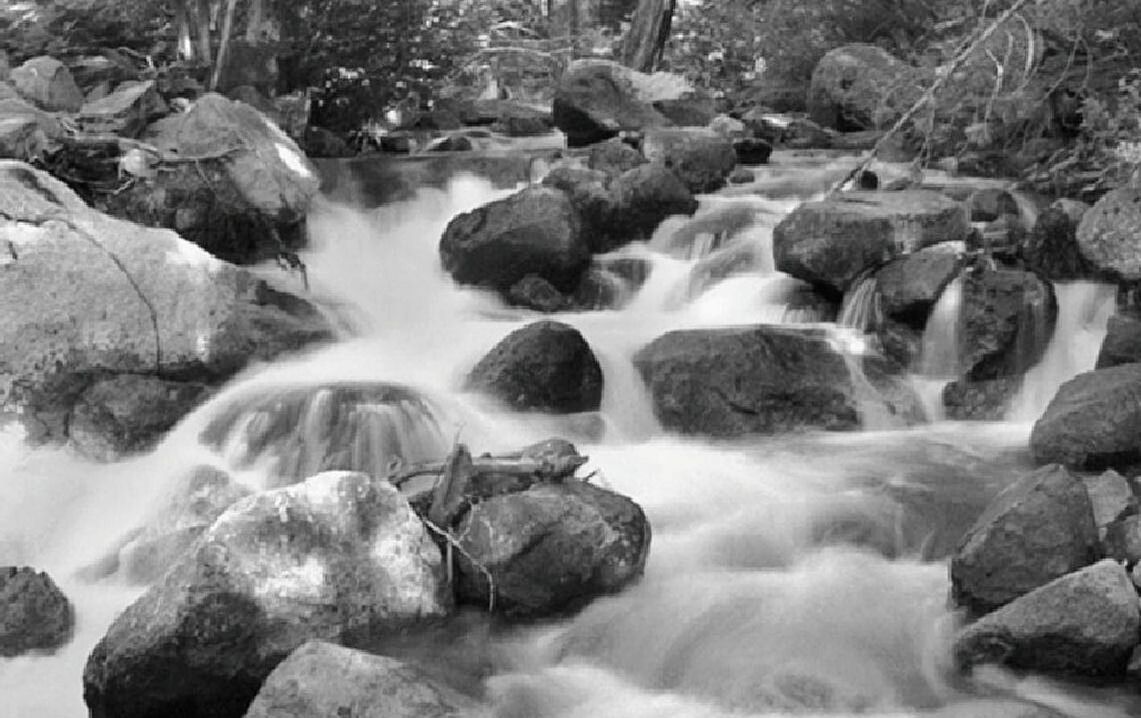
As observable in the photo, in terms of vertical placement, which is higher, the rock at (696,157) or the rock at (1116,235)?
the rock at (1116,235)

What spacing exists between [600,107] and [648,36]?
4.15 metres

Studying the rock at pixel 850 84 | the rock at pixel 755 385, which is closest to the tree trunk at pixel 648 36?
the rock at pixel 850 84

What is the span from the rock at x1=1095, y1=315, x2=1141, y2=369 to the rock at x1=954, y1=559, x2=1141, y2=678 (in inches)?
117

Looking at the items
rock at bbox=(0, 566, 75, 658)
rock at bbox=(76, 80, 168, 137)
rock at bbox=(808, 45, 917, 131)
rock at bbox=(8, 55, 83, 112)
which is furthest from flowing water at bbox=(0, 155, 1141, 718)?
rock at bbox=(808, 45, 917, 131)

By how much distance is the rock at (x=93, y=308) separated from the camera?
6969 mm

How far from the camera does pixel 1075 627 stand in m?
4.51

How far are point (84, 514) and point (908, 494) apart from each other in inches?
165

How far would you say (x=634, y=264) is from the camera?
9.85 m

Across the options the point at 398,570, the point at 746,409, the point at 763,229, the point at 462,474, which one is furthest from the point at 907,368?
the point at 398,570

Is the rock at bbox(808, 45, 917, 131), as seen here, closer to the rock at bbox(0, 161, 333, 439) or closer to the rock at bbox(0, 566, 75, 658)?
the rock at bbox(0, 161, 333, 439)

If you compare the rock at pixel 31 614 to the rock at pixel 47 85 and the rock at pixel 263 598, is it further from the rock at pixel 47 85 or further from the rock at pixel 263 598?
the rock at pixel 47 85

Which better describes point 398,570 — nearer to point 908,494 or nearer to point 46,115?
point 908,494

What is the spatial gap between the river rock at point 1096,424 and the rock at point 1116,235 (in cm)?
115

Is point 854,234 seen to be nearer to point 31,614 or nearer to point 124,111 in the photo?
point 124,111
